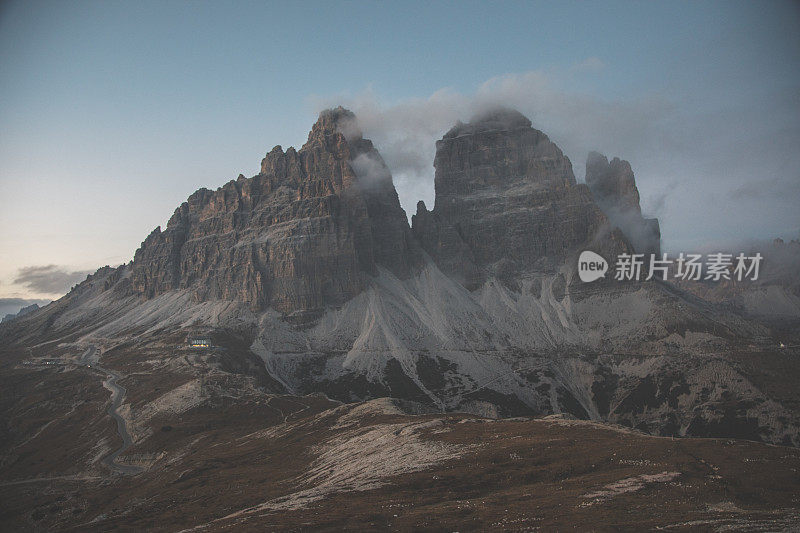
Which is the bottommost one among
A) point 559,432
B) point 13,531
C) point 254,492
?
point 13,531

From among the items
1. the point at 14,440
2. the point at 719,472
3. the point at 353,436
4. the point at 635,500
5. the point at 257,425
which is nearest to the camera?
the point at 635,500

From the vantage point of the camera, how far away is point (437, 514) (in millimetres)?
54875

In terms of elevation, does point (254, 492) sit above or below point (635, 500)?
below

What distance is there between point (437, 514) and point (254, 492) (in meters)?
47.2

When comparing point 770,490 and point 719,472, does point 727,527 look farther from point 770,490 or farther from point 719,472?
point 719,472

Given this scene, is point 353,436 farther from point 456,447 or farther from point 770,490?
point 770,490

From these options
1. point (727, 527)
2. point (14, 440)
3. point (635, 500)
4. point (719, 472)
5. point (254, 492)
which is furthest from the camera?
point (14, 440)

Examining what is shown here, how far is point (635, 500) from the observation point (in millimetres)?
51969

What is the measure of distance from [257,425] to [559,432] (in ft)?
335

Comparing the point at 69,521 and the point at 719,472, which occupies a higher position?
the point at 719,472

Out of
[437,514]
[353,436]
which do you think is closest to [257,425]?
[353,436]

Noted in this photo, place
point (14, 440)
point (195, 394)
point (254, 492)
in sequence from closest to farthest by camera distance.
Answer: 1. point (254, 492)
2. point (14, 440)
3. point (195, 394)

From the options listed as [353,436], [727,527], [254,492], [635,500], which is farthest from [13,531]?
[727,527]

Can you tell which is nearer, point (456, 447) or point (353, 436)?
point (456, 447)
